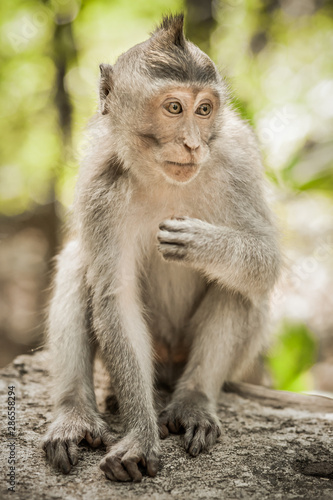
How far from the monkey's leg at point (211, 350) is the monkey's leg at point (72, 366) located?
600mm

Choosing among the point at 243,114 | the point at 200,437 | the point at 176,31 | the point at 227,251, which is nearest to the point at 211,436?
the point at 200,437

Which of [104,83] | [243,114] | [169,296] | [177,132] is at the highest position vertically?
[243,114]

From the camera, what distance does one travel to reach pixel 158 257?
4.56 m

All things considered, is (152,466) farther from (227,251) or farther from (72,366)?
(227,251)

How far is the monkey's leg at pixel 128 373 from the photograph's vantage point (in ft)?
11.7

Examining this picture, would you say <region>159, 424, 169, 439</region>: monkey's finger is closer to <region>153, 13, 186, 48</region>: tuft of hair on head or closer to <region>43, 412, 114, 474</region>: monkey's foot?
<region>43, 412, 114, 474</region>: monkey's foot

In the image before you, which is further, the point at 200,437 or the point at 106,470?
the point at 200,437

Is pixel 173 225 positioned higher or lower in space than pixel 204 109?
lower

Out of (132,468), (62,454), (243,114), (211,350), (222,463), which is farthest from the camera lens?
(243,114)

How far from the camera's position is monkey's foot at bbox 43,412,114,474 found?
368 cm

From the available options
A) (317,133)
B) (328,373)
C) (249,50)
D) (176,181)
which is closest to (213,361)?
(176,181)

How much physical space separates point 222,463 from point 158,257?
1682mm

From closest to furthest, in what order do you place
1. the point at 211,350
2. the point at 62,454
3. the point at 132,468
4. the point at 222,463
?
the point at 132,468 < the point at 62,454 < the point at 222,463 < the point at 211,350

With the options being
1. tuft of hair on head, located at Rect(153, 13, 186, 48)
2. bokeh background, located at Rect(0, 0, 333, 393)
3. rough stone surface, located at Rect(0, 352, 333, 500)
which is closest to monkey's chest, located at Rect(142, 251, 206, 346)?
rough stone surface, located at Rect(0, 352, 333, 500)
